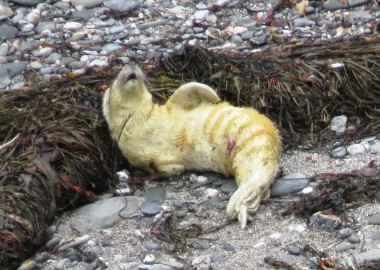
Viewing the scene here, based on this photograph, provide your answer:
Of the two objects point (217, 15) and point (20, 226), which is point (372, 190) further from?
point (217, 15)

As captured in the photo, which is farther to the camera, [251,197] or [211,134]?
[211,134]

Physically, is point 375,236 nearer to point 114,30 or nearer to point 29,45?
point 114,30

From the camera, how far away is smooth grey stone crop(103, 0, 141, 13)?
9.76 metres

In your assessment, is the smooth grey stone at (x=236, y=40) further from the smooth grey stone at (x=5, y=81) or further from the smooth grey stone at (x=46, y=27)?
the smooth grey stone at (x=5, y=81)

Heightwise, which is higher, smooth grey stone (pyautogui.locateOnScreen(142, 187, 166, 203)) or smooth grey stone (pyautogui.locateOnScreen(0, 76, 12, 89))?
smooth grey stone (pyautogui.locateOnScreen(142, 187, 166, 203))

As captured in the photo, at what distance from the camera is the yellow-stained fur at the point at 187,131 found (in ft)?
23.2

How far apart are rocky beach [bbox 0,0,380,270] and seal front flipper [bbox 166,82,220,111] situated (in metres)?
0.40

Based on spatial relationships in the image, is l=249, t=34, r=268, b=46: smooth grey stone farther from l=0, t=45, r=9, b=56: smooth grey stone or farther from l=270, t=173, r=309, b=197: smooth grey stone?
l=270, t=173, r=309, b=197: smooth grey stone

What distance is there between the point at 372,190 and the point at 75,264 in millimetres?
1534

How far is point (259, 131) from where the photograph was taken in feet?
23.4

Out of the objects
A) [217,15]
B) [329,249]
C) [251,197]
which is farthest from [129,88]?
[217,15]

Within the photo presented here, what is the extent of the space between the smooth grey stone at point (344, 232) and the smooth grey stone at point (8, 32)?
392 cm

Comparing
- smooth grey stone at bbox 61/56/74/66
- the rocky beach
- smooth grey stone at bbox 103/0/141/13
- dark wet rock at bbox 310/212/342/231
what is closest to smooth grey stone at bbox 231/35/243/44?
the rocky beach

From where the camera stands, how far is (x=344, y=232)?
20.9 ft
